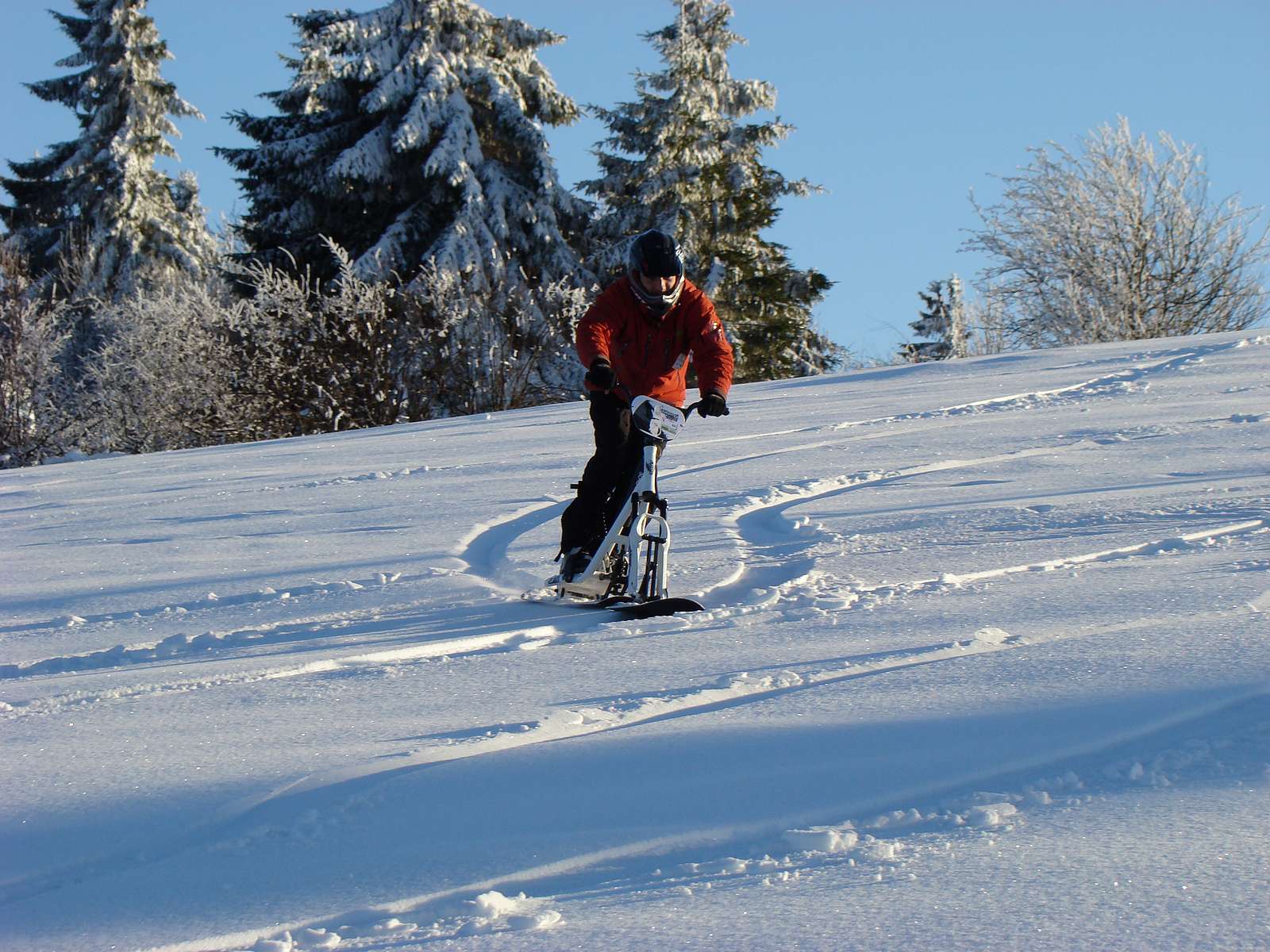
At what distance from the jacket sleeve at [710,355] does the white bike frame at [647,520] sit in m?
0.19

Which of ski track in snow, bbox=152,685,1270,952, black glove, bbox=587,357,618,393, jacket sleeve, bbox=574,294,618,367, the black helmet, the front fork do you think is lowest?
ski track in snow, bbox=152,685,1270,952

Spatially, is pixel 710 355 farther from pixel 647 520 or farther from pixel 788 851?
pixel 788 851

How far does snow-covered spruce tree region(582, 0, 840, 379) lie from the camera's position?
31500 millimetres

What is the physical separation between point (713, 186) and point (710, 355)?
1108 inches

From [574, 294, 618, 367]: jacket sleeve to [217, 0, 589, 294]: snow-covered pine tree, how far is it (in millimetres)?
20028

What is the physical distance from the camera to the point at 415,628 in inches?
186

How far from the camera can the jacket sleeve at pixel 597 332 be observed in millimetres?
4938

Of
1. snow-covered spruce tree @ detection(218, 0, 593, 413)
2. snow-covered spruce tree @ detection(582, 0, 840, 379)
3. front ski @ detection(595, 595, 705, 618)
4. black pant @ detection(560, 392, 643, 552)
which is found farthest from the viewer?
snow-covered spruce tree @ detection(582, 0, 840, 379)

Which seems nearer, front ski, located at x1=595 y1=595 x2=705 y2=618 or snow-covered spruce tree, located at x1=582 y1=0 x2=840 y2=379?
front ski, located at x1=595 y1=595 x2=705 y2=618

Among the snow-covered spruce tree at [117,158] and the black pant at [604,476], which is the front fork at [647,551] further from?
the snow-covered spruce tree at [117,158]

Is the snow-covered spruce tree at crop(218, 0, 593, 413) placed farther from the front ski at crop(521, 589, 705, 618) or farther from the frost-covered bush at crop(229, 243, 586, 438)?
the front ski at crop(521, 589, 705, 618)

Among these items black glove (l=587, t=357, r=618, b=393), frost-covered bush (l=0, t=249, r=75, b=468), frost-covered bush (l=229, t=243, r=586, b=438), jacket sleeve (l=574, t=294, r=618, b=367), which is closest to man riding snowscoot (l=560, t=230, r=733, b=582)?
jacket sleeve (l=574, t=294, r=618, b=367)

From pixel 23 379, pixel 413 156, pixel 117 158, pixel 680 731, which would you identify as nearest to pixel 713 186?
pixel 413 156

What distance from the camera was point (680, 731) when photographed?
10.3ft
